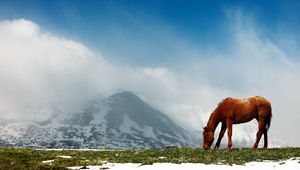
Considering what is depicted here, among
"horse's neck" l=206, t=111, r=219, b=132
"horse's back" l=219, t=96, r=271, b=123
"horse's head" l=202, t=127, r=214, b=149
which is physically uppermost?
"horse's back" l=219, t=96, r=271, b=123

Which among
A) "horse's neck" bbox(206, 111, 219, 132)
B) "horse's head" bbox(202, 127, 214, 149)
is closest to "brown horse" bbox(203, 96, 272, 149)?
"horse's head" bbox(202, 127, 214, 149)

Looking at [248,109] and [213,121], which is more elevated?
[248,109]

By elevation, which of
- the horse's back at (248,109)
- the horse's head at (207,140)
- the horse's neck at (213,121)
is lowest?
the horse's head at (207,140)

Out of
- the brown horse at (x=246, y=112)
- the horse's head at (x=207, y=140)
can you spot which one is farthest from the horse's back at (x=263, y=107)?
the horse's head at (x=207, y=140)

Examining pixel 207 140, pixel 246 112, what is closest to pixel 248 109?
pixel 246 112

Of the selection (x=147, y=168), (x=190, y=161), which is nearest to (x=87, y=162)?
(x=147, y=168)

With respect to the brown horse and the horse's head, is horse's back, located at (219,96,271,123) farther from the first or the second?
the horse's head

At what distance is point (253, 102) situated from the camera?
42438 millimetres

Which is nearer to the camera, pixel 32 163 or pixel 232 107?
pixel 32 163

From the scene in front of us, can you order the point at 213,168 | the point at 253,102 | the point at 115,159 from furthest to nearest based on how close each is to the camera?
the point at 253,102 → the point at 115,159 → the point at 213,168

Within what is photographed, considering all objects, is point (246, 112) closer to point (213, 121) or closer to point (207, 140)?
point (213, 121)

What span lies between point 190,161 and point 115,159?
223 inches

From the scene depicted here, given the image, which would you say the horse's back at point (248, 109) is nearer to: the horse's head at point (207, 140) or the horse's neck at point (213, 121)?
the horse's neck at point (213, 121)

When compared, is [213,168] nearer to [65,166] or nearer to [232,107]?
[65,166]
